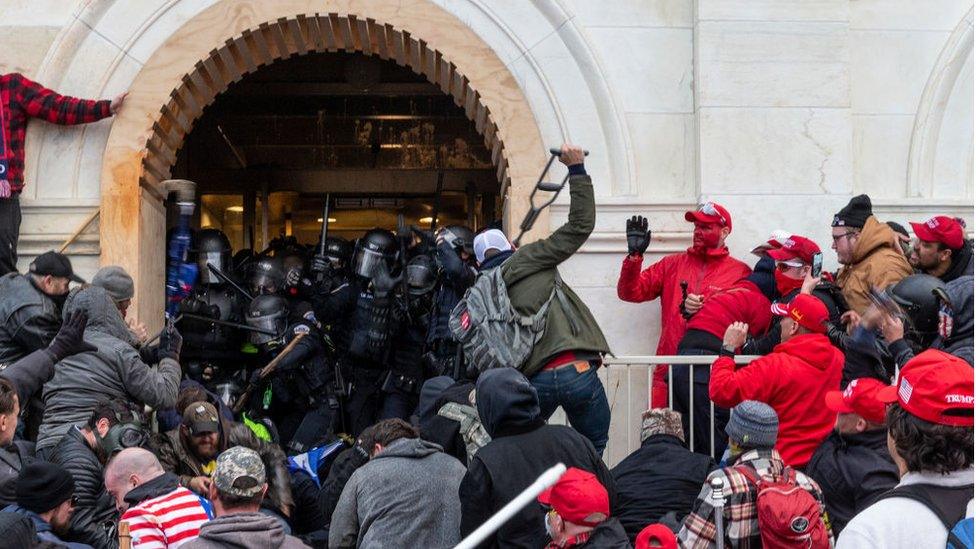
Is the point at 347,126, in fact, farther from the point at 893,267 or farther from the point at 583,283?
the point at 893,267

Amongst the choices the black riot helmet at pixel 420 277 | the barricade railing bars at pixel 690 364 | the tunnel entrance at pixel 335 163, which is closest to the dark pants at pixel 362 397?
the black riot helmet at pixel 420 277

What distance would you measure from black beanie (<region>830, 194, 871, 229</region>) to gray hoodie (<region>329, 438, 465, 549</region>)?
3.72m

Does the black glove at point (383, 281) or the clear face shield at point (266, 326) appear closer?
the black glove at point (383, 281)

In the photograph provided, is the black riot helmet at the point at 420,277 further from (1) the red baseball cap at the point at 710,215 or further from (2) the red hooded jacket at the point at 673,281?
(1) the red baseball cap at the point at 710,215

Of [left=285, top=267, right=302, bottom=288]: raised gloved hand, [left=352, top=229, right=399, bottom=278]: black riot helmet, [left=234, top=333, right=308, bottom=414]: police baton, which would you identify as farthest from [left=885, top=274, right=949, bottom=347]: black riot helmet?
[left=285, top=267, right=302, bottom=288]: raised gloved hand

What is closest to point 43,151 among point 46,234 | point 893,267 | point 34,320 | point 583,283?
point 46,234

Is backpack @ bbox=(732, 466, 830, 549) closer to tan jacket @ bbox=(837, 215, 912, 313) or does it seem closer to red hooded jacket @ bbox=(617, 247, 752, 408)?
tan jacket @ bbox=(837, 215, 912, 313)

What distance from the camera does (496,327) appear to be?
8.41 meters

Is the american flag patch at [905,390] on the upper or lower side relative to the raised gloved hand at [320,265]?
lower

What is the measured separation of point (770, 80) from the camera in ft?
35.4

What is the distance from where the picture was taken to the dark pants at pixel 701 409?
9.38m

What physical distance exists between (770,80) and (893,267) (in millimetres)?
2222

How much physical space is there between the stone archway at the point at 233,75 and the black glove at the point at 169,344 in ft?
4.84

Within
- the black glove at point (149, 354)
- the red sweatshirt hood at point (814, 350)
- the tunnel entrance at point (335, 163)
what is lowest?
the black glove at point (149, 354)
